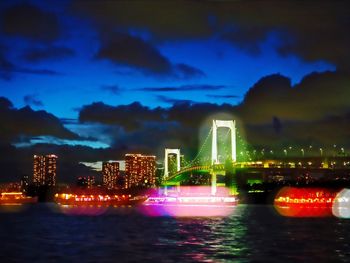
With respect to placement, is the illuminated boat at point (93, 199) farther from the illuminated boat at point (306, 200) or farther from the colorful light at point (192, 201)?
the illuminated boat at point (306, 200)

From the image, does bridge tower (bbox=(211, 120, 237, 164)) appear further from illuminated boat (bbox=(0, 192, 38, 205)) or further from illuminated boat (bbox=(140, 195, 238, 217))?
illuminated boat (bbox=(0, 192, 38, 205))

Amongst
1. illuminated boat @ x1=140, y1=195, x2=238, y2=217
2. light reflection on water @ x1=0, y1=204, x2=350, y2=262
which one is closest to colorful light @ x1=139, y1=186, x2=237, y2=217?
illuminated boat @ x1=140, y1=195, x2=238, y2=217

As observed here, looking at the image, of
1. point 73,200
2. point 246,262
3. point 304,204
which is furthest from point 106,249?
point 73,200

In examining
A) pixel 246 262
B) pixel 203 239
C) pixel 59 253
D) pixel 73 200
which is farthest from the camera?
pixel 73 200

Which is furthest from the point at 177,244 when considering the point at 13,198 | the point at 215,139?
the point at 13,198

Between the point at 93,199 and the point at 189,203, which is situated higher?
the point at 93,199

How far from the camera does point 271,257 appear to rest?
117 ft

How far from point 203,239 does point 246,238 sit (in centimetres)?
333

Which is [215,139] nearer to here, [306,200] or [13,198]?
[306,200]

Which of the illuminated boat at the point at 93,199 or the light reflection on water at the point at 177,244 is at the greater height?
the illuminated boat at the point at 93,199

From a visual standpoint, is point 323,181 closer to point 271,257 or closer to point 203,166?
point 203,166

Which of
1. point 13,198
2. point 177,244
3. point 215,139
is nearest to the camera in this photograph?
point 177,244

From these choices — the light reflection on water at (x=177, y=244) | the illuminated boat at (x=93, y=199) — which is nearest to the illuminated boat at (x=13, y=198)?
the illuminated boat at (x=93, y=199)

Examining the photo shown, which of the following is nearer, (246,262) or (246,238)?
(246,262)
